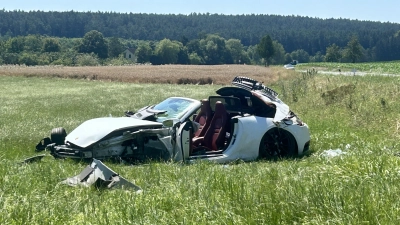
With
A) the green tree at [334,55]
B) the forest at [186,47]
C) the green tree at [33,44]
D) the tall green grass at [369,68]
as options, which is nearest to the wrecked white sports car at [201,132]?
the tall green grass at [369,68]

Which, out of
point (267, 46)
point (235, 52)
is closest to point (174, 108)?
point (267, 46)

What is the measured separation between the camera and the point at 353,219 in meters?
3.91

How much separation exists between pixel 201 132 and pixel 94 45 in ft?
359

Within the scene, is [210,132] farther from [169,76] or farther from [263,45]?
[263,45]

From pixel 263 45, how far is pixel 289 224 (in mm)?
88164

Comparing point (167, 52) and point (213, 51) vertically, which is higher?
point (167, 52)

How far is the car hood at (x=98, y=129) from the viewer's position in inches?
319

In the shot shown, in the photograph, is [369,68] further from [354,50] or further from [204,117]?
[204,117]

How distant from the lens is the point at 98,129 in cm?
831

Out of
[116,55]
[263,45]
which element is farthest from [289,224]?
[116,55]

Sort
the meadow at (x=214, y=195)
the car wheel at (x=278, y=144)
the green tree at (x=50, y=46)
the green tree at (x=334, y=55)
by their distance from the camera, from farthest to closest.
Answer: the green tree at (x=50, y=46), the green tree at (x=334, y=55), the car wheel at (x=278, y=144), the meadow at (x=214, y=195)

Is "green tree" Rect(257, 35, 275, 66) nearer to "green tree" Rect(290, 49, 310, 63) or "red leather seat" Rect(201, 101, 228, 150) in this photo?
"green tree" Rect(290, 49, 310, 63)

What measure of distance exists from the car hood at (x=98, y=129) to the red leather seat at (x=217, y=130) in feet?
4.19

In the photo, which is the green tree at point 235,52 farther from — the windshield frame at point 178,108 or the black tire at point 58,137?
the black tire at point 58,137
